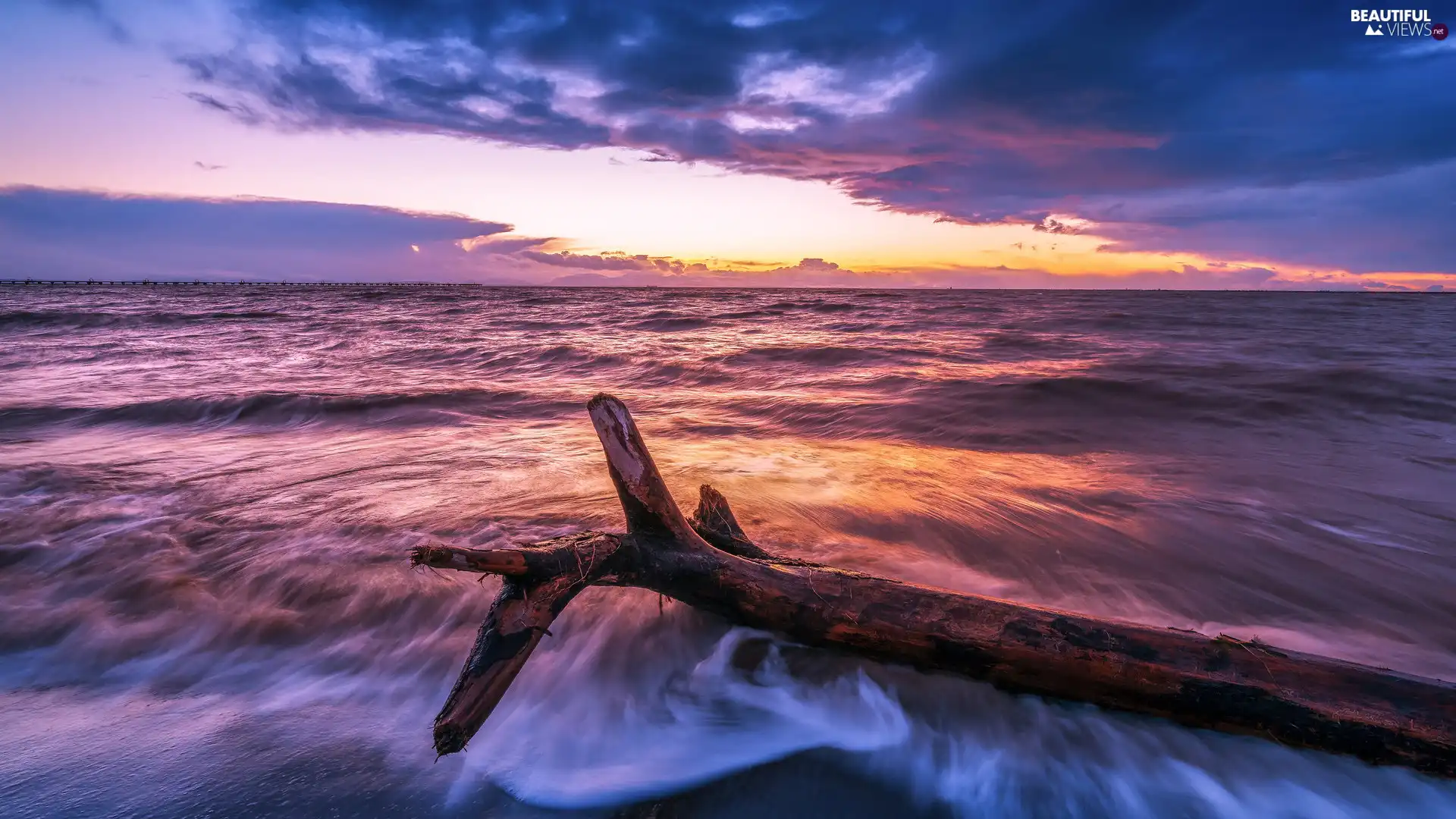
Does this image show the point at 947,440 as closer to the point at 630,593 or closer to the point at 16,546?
the point at 630,593

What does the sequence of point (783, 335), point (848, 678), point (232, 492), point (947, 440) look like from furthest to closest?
point (783, 335) → point (947, 440) → point (232, 492) → point (848, 678)

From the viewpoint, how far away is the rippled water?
7.74 feet

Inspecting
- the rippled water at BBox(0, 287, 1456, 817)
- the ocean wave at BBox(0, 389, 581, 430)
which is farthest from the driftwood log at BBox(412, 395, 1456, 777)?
the ocean wave at BBox(0, 389, 581, 430)

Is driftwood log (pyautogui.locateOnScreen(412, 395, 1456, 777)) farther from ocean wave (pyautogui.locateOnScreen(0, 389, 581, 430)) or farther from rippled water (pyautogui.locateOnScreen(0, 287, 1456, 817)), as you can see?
ocean wave (pyautogui.locateOnScreen(0, 389, 581, 430))

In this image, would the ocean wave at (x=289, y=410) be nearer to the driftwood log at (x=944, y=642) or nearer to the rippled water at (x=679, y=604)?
the rippled water at (x=679, y=604)

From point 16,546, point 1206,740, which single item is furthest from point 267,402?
point 1206,740

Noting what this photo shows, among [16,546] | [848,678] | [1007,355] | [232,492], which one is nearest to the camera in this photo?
[848,678]

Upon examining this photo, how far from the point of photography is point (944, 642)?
2.37 metres

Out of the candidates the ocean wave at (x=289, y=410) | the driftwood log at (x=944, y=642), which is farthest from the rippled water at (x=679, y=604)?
the driftwood log at (x=944, y=642)

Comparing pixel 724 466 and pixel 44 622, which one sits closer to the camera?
pixel 44 622

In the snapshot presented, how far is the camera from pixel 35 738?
253cm

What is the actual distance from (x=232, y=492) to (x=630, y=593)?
14.1 feet

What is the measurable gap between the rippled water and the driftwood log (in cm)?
34

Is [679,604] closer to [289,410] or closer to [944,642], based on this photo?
[944,642]
